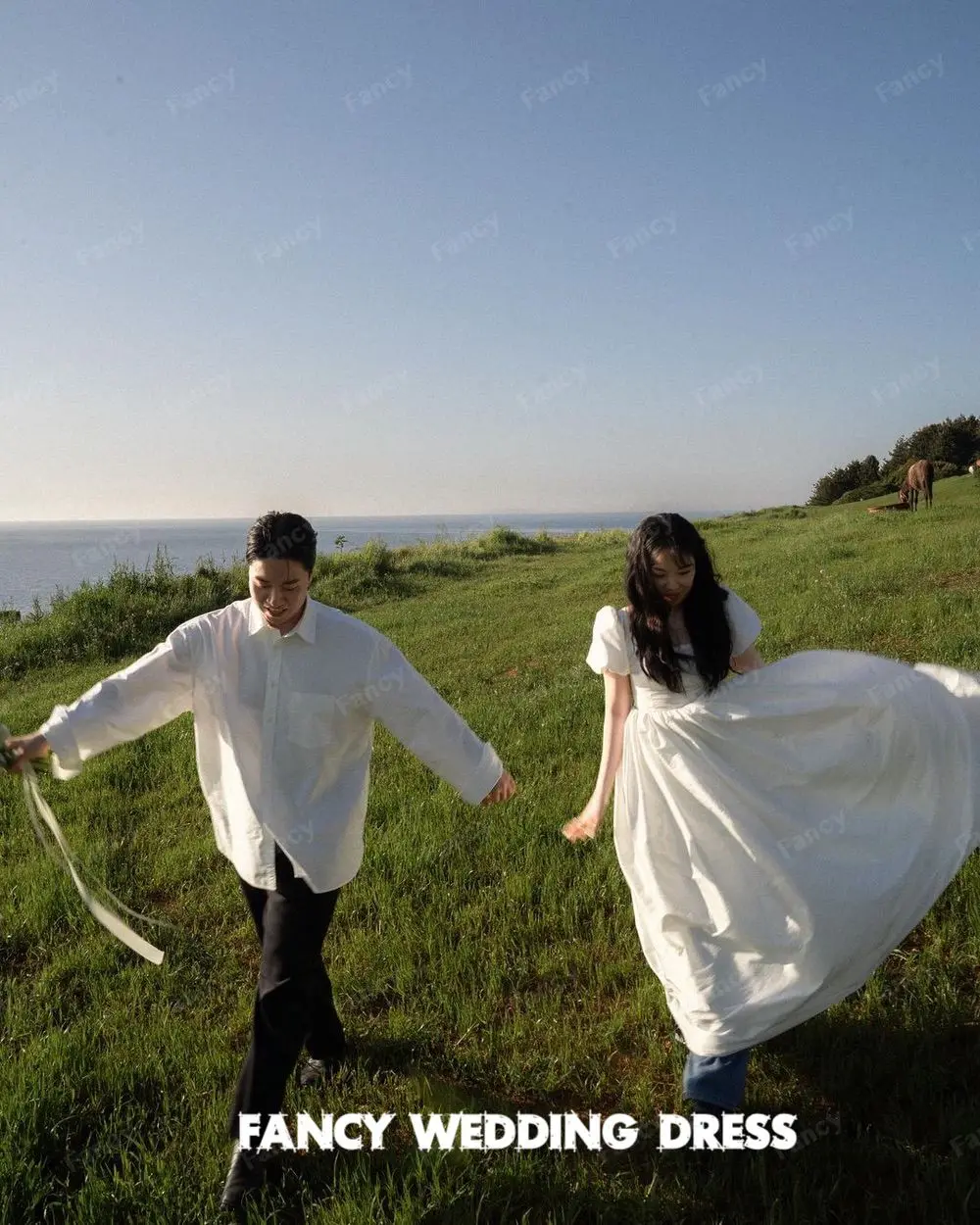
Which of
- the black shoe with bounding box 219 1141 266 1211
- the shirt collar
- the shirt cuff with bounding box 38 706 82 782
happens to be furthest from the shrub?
the black shoe with bounding box 219 1141 266 1211

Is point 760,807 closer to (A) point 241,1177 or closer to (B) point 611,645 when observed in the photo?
(B) point 611,645

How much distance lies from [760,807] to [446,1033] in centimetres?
191

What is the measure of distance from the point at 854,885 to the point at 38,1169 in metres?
3.33

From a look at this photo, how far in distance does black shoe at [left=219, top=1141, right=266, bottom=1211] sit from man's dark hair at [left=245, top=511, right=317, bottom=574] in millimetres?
2210

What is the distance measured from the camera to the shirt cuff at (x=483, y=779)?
3.44 m

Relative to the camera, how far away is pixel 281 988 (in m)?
3.03

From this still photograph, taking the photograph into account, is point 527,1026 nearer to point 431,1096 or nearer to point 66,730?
point 431,1096

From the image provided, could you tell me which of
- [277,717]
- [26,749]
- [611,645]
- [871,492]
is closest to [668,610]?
[611,645]

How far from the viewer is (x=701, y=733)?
3.38m

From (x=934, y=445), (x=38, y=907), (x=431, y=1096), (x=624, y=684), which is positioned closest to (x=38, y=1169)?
(x=431, y=1096)

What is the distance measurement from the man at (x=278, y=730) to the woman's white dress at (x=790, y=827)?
1095mm
